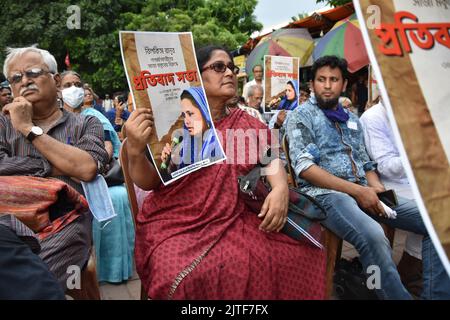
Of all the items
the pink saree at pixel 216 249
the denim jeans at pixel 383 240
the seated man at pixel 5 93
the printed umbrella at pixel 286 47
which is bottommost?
the denim jeans at pixel 383 240

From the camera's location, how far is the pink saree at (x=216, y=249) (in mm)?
1604

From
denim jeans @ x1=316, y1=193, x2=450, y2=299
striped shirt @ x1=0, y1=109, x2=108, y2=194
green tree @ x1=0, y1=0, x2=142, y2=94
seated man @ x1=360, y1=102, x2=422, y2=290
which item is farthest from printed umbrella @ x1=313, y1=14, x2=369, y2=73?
green tree @ x1=0, y1=0, x2=142, y2=94

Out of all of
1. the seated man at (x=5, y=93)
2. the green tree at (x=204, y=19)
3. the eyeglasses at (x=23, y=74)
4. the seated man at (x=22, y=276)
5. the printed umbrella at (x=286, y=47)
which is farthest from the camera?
the green tree at (x=204, y=19)

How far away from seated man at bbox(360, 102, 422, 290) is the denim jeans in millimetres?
184

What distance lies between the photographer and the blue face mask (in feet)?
6.36

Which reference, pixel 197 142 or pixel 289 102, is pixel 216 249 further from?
pixel 289 102

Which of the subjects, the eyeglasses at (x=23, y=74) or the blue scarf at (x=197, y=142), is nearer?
the blue scarf at (x=197, y=142)

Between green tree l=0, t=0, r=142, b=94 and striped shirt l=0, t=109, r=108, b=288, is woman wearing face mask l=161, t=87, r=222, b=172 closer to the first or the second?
striped shirt l=0, t=109, r=108, b=288

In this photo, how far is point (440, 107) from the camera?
0.96 meters

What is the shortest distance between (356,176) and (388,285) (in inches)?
29.7

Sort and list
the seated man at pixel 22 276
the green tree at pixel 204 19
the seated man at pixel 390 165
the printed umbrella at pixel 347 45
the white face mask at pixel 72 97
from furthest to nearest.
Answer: the green tree at pixel 204 19 < the printed umbrella at pixel 347 45 < the white face mask at pixel 72 97 < the seated man at pixel 390 165 < the seated man at pixel 22 276

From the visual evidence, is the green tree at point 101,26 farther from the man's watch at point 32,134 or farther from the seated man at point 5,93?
the man's watch at point 32,134

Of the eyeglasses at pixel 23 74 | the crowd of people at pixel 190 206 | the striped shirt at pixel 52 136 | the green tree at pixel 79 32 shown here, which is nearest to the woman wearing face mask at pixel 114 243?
the striped shirt at pixel 52 136
